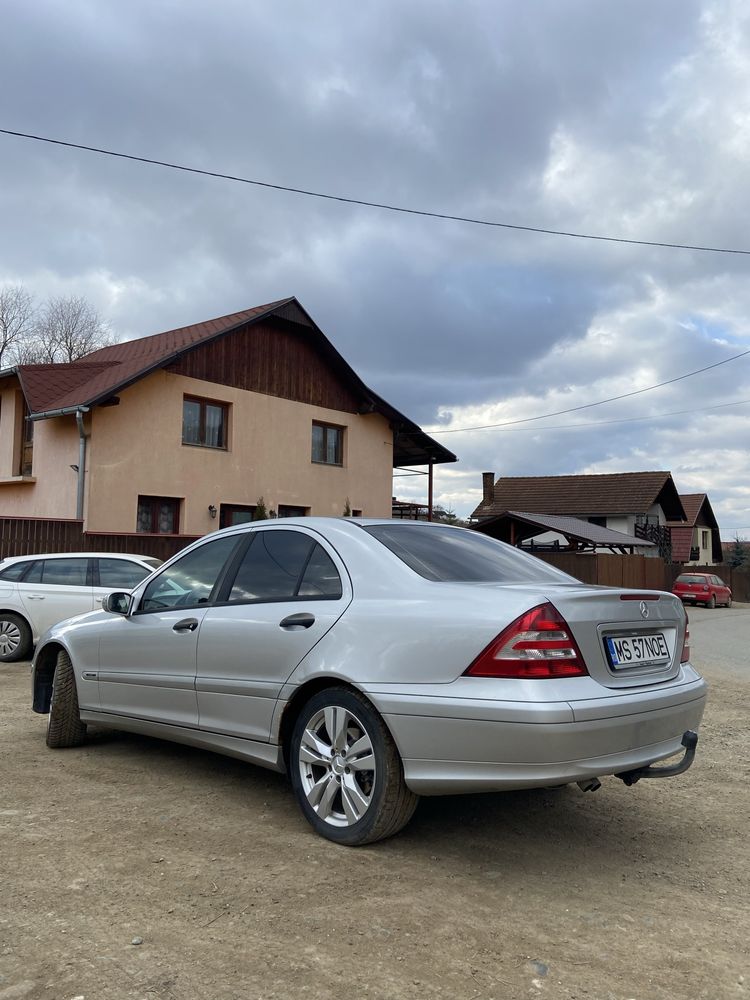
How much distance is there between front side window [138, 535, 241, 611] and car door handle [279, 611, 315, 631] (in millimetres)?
802

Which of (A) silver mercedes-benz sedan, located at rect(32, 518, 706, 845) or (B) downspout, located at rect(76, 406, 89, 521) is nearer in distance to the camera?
(A) silver mercedes-benz sedan, located at rect(32, 518, 706, 845)

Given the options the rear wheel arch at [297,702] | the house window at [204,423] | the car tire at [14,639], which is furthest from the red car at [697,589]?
the rear wheel arch at [297,702]

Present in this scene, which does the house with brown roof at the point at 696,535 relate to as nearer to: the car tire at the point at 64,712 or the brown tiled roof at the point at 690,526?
the brown tiled roof at the point at 690,526

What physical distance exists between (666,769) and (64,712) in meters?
3.88

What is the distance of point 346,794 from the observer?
3910 millimetres

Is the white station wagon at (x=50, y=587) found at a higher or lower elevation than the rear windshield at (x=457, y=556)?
lower

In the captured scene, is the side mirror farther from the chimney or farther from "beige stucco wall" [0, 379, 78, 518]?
the chimney

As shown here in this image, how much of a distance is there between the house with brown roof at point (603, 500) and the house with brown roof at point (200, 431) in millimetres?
18418

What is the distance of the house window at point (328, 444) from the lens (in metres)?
25.1

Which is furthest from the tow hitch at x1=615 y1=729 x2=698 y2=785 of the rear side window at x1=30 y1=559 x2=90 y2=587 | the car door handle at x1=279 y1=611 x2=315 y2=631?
the rear side window at x1=30 y1=559 x2=90 y2=587

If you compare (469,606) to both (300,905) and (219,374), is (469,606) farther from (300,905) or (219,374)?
(219,374)

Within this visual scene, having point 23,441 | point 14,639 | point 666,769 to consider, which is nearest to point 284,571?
point 666,769

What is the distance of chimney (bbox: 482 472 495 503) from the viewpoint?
2093 inches

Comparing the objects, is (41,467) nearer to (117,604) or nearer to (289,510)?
(289,510)
